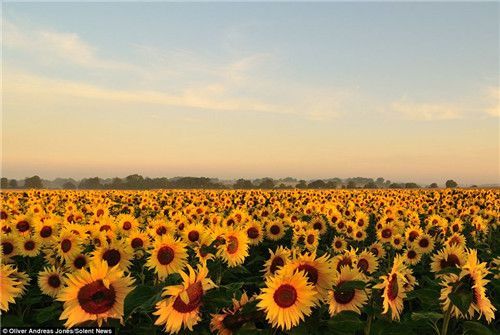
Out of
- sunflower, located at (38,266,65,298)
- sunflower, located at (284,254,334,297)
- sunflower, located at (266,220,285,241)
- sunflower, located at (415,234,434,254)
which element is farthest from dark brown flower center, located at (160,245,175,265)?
sunflower, located at (415,234,434,254)

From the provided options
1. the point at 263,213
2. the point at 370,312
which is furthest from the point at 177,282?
the point at 263,213

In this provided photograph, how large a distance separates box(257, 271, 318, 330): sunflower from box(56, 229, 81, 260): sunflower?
5517 mm

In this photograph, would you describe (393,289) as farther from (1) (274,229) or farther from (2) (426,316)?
(1) (274,229)

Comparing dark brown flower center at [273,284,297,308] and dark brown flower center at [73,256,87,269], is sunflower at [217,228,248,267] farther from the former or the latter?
dark brown flower center at [273,284,297,308]

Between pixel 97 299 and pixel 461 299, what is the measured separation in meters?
3.16

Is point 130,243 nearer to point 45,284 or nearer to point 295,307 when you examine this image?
point 45,284

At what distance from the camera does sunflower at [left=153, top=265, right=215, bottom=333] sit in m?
3.79

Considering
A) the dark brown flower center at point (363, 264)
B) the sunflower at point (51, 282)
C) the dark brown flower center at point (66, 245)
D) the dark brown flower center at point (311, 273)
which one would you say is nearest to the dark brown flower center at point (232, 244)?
the dark brown flower center at point (363, 264)

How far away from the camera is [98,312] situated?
4.16 metres

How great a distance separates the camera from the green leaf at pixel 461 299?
3746 millimetres

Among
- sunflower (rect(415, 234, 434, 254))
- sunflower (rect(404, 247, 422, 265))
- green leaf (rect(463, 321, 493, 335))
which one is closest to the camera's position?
green leaf (rect(463, 321, 493, 335))

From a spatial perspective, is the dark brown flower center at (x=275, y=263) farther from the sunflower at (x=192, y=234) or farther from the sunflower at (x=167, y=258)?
the sunflower at (x=192, y=234)

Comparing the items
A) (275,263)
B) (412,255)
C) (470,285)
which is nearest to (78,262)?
(275,263)

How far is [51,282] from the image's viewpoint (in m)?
7.20
